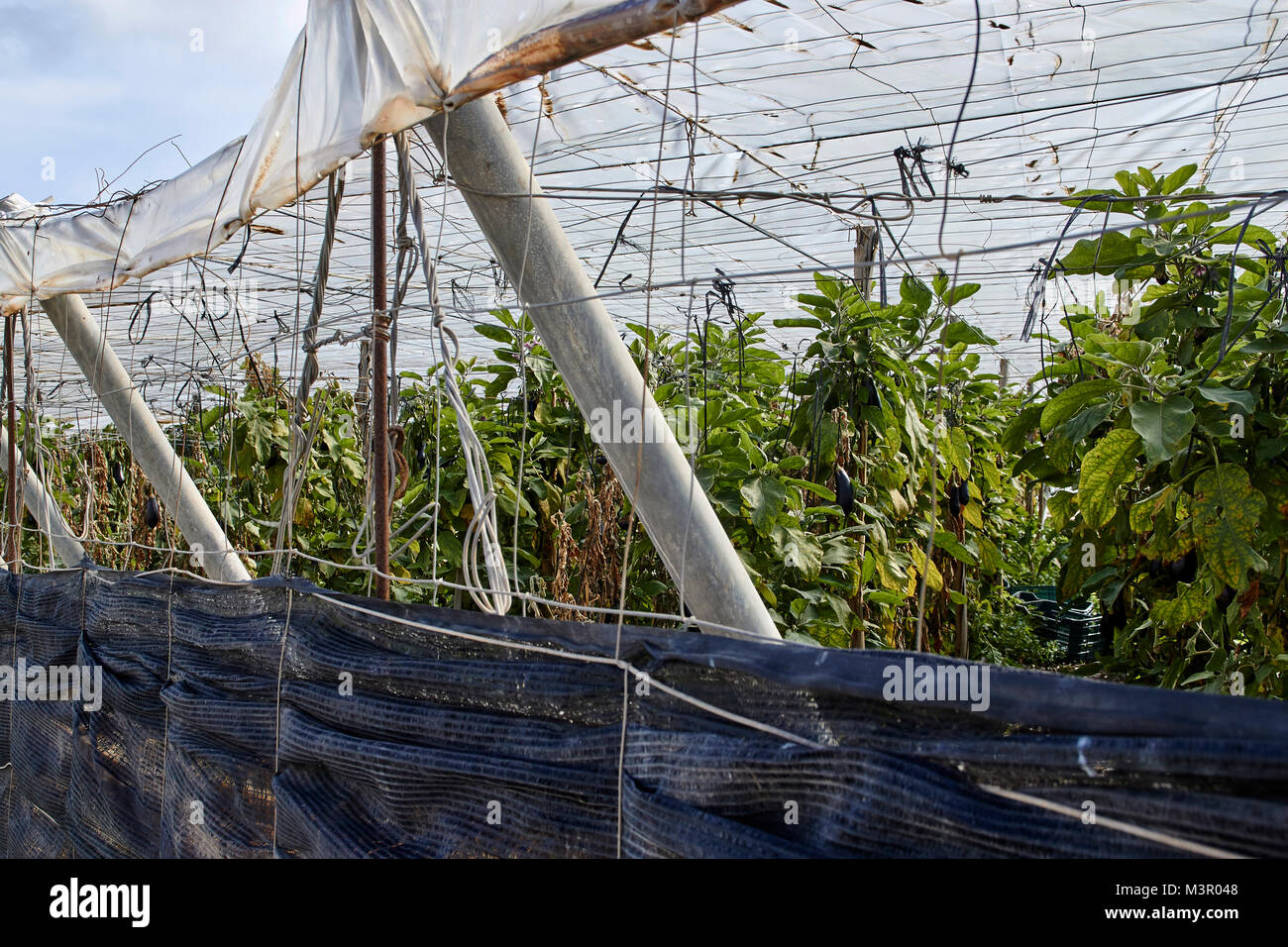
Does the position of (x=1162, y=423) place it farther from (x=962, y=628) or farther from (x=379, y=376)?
(x=962, y=628)

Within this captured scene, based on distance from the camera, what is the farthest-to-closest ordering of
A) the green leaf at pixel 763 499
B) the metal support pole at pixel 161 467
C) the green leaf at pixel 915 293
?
the metal support pole at pixel 161 467 < the green leaf at pixel 915 293 < the green leaf at pixel 763 499

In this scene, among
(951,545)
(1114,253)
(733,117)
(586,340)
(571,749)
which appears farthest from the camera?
(733,117)

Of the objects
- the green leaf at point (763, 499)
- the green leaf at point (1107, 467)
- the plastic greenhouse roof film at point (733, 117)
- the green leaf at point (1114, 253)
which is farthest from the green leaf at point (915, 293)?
the green leaf at point (1107, 467)

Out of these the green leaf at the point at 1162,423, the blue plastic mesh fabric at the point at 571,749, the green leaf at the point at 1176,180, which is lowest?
the blue plastic mesh fabric at the point at 571,749

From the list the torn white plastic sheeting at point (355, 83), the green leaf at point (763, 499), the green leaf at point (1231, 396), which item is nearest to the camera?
the torn white plastic sheeting at point (355, 83)

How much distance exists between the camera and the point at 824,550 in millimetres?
3863

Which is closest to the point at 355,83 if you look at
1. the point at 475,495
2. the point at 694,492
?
the point at 475,495

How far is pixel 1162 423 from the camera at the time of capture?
266 cm

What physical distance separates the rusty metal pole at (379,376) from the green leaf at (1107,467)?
76.9 inches

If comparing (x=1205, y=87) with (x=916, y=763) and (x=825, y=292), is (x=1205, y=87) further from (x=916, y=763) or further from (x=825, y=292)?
(x=916, y=763)

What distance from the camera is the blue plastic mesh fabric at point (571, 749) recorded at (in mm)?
1210

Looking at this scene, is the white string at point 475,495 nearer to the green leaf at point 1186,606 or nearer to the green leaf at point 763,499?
the green leaf at point 763,499

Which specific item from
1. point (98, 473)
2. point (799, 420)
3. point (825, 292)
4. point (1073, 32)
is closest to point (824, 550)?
point (799, 420)

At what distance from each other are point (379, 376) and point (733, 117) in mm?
2644
